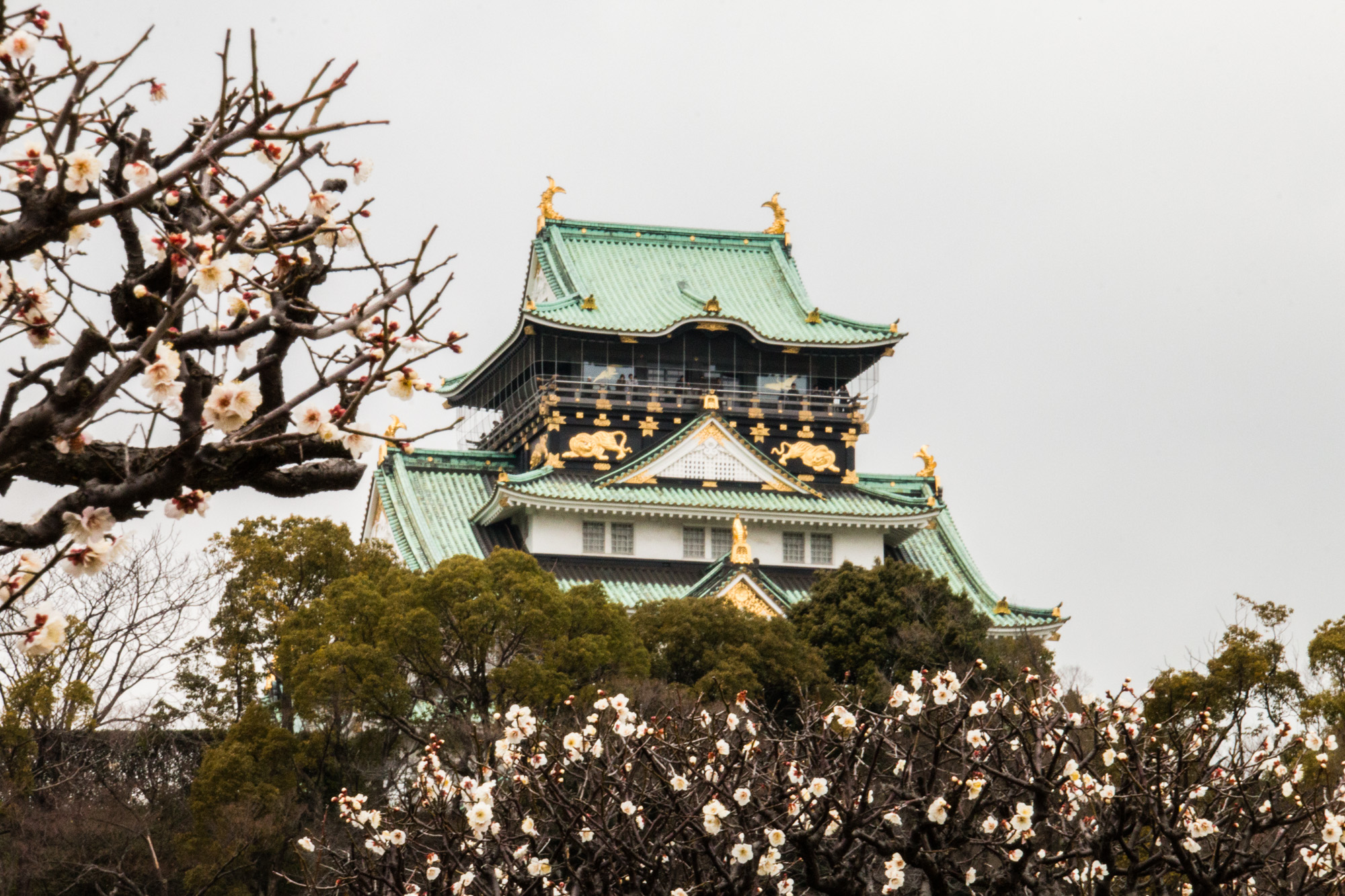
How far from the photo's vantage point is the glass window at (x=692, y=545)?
39219 millimetres

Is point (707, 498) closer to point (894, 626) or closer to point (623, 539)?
point (623, 539)

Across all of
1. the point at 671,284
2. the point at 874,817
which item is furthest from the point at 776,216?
the point at 874,817

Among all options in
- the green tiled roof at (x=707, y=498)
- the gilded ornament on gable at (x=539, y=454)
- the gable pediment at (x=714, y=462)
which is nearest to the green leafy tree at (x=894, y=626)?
Result: the green tiled roof at (x=707, y=498)

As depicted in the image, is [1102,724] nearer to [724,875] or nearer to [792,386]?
[724,875]

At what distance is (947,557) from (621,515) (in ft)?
26.3

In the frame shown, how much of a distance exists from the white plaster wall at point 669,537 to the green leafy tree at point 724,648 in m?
7.08

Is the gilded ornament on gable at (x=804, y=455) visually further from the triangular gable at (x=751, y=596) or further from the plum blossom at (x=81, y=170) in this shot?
the plum blossom at (x=81, y=170)

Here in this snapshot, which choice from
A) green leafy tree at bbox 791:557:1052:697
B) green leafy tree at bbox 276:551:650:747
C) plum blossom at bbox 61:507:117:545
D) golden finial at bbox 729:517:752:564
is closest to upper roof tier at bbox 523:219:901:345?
golden finial at bbox 729:517:752:564

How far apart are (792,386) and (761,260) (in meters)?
4.28

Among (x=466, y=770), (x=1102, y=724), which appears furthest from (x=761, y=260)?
(x=1102, y=724)

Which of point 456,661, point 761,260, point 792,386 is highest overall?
point 761,260

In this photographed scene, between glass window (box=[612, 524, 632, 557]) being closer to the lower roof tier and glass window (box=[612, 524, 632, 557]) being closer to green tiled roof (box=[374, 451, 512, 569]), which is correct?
the lower roof tier

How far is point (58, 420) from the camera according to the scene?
7.37 m

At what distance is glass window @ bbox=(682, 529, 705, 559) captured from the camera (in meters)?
39.2
